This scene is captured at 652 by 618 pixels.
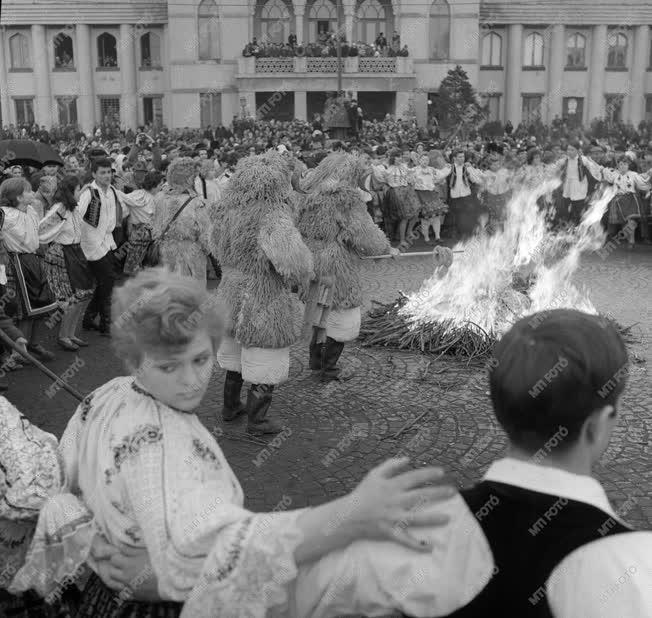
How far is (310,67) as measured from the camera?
134 ft

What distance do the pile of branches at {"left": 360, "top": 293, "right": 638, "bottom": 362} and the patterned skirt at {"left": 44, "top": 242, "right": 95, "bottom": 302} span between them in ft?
9.27

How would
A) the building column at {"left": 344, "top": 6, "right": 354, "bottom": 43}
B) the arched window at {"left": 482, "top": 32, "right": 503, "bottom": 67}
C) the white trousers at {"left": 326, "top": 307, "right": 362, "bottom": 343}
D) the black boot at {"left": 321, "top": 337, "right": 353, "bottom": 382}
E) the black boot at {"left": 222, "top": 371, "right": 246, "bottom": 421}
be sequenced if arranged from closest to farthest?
the black boot at {"left": 222, "top": 371, "right": 246, "bottom": 421} < the white trousers at {"left": 326, "top": 307, "right": 362, "bottom": 343} < the black boot at {"left": 321, "top": 337, "right": 353, "bottom": 382} < the building column at {"left": 344, "top": 6, "right": 354, "bottom": 43} < the arched window at {"left": 482, "top": 32, "right": 503, "bottom": 67}

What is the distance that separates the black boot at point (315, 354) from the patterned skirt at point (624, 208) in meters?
8.55

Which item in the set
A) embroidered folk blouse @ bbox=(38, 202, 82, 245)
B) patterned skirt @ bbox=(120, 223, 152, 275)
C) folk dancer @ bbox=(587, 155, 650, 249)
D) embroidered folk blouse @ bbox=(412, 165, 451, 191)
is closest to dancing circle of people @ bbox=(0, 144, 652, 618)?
embroidered folk blouse @ bbox=(38, 202, 82, 245)

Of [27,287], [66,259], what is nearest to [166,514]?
[27,287]

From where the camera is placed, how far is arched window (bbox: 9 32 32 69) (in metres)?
46.3

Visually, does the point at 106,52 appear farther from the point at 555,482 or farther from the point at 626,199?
the point at 555,482

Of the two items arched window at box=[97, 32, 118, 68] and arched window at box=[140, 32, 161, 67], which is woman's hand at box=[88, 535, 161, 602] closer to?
arched window at box=[140, 32, 161, 67]

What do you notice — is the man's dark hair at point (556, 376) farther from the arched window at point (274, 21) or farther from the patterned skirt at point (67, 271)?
the arched window at point (274, 21)

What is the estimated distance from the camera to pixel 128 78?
148 feet

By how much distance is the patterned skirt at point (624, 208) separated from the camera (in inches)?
533

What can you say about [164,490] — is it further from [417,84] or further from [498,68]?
[498,68]

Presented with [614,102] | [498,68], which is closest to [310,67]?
[498,68]

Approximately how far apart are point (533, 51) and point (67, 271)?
43296 mm
